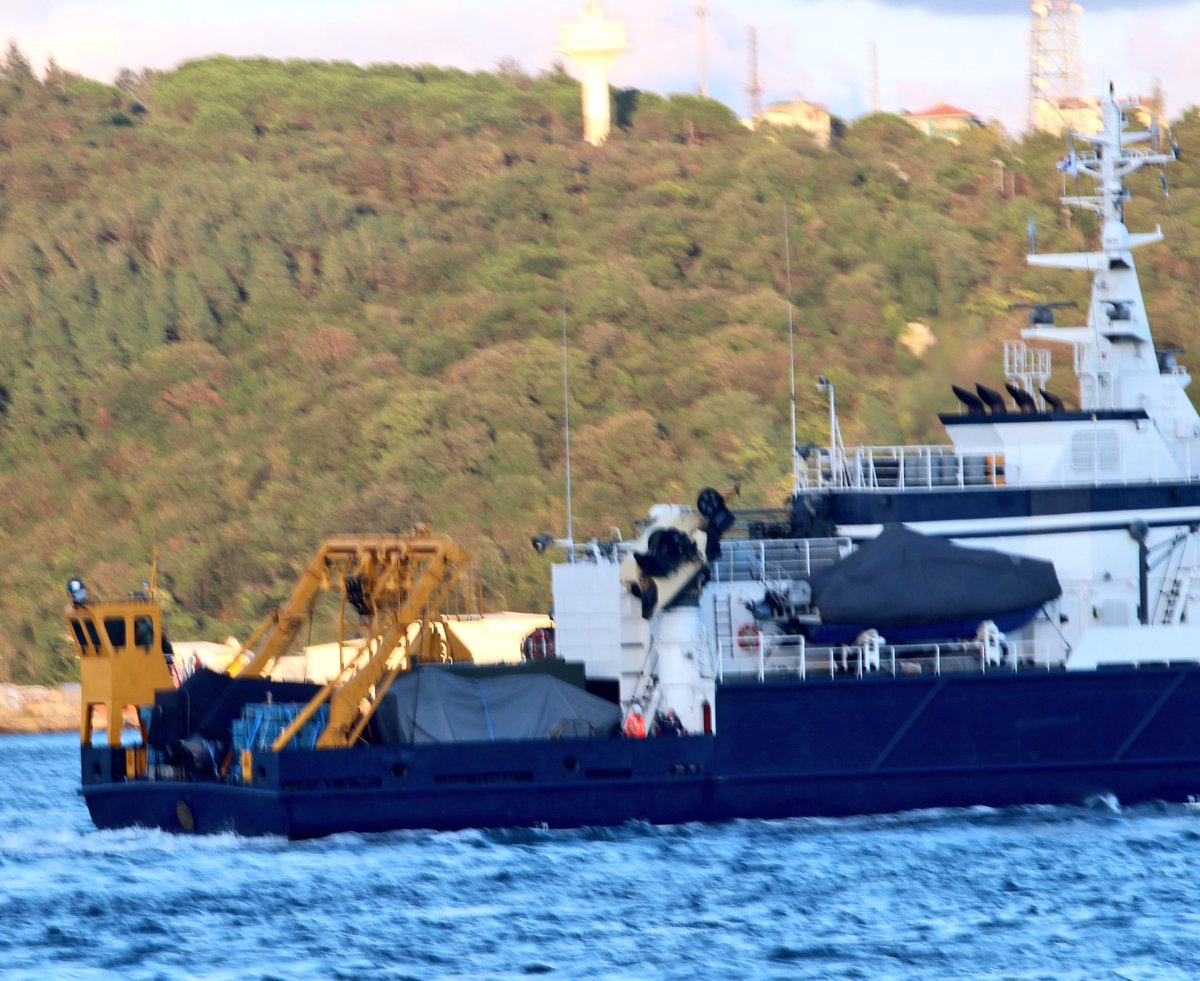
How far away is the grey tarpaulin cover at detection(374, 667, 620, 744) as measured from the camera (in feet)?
77.3

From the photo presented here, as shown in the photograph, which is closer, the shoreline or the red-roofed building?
the shoreline

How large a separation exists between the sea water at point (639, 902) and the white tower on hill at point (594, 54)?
7711 cm

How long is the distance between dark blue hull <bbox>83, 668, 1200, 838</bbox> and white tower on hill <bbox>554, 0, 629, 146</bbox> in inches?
3047

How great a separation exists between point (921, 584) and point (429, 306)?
5937cm

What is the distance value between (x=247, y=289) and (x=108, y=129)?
22.5 meters

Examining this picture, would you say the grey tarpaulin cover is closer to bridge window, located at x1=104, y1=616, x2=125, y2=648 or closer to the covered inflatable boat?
the covered inflatable boat

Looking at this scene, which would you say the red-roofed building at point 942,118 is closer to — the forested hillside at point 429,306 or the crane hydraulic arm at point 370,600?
the forested hillside at point 429,306

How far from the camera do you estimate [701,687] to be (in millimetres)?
23797

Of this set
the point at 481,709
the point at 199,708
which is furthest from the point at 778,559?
the point at 199,708

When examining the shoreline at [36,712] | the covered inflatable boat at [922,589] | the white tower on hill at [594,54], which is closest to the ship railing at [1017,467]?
the covered inflatable boat at [922,589]

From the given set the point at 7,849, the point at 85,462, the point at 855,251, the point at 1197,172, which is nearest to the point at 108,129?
the point at 85,462

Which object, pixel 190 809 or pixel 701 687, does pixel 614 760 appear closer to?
pixel 701 687

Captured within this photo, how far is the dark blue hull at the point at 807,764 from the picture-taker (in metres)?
22.8

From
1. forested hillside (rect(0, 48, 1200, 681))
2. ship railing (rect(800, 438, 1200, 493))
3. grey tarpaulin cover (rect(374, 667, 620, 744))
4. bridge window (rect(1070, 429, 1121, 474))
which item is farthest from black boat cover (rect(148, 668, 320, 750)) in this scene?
forested hillside (rect(0, 48, 1200, 681))
